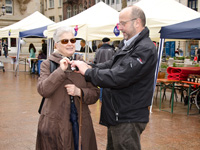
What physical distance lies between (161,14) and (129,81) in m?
6.71

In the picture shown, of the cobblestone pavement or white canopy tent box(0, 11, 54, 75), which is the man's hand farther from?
white canopy tent box(0, 11, 54, 75)

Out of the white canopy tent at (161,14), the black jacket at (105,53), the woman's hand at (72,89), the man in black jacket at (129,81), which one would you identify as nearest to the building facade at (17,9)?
the white canopy tent at (161,14)

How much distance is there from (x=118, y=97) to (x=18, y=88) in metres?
9.54

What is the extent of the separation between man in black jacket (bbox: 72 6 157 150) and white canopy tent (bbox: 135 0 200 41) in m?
5.63

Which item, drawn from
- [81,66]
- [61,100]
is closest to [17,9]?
[61,100]

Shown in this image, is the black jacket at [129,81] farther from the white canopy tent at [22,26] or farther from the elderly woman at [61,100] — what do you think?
the white canopy tent at [22,26]

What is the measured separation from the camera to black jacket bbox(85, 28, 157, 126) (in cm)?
233

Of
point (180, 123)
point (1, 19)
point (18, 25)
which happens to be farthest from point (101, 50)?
point (1, 19)

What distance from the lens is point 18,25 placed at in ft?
56.3

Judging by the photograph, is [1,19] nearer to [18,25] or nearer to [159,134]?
[18,25]

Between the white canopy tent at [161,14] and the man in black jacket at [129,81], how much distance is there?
5.63 m

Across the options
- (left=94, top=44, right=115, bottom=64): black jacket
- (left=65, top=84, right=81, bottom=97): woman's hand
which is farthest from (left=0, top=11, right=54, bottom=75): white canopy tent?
(left=65, top=84, right=81, bottom=97): woman's hand

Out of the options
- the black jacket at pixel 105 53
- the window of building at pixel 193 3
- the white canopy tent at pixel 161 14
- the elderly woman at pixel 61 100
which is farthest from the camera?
the window of building at pixel 193 3

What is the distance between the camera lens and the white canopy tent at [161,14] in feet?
26.6
